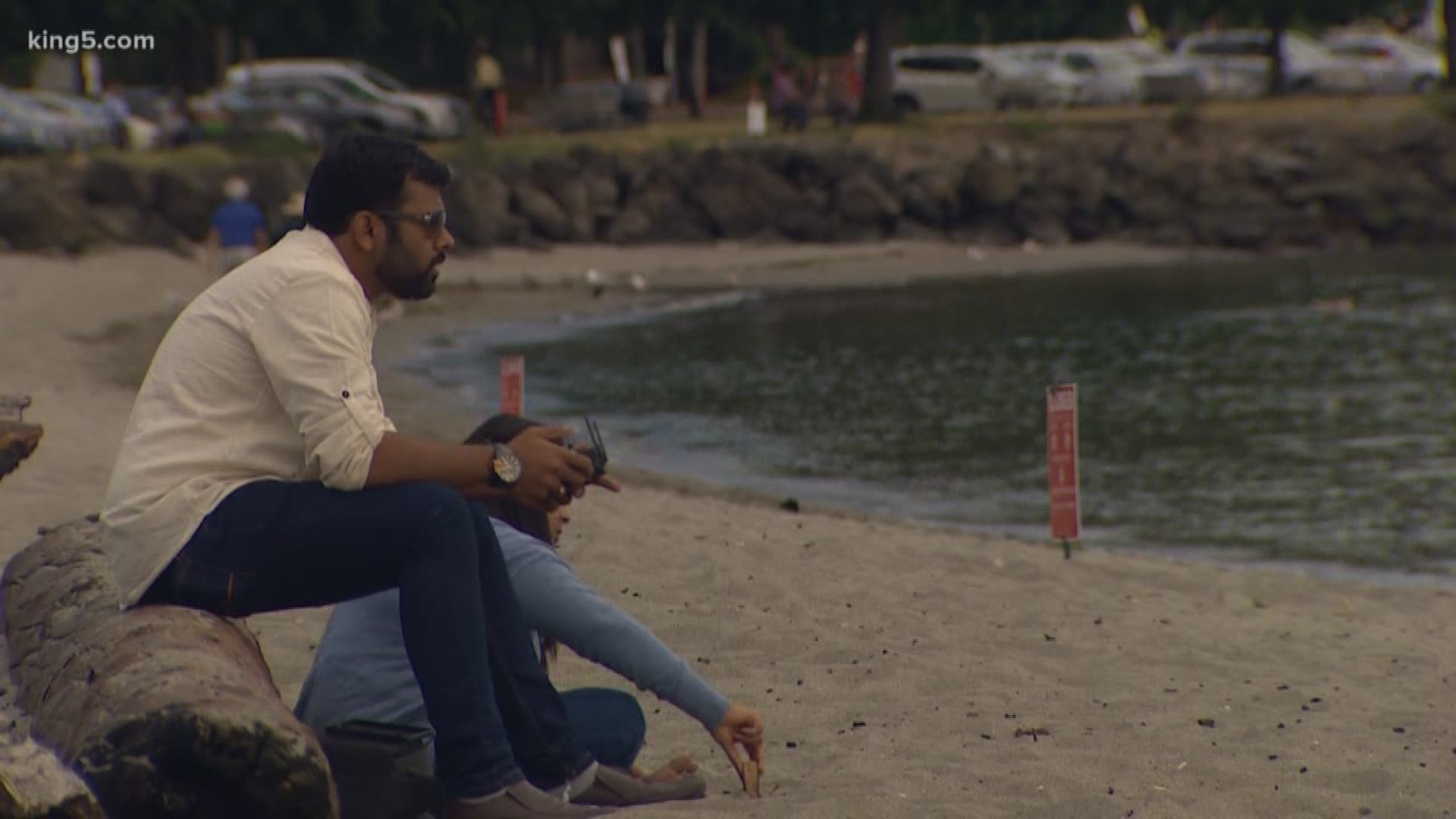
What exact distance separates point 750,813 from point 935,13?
47.6m

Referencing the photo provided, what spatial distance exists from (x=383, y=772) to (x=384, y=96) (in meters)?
45.6

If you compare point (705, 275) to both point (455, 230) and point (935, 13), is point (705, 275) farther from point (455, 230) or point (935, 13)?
point (935, 13)

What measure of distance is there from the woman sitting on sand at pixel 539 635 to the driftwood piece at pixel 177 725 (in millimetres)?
182

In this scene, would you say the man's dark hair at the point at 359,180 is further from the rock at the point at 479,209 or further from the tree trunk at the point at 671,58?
the tree trunk at the point at 671,58

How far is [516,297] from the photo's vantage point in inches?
1400

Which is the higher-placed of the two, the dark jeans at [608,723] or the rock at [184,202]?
the rock at [184,202]

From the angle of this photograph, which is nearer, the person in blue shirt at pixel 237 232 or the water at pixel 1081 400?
the water at pixel 1081 400

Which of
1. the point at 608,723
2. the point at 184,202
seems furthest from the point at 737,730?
the point at 184,202

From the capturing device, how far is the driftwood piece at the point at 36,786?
4.12 m

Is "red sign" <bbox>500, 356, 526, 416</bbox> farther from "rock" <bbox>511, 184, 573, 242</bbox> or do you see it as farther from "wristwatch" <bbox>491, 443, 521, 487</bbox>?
"rock" <bbox>511, 184, 573, 242</bbox>

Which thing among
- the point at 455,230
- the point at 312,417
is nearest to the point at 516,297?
the point at 455,230

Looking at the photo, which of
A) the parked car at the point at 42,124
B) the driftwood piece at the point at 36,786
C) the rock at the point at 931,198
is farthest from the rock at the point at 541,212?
the driftwood piece at the point at 36,786

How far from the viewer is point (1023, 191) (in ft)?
154

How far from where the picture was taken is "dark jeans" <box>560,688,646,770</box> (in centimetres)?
574
